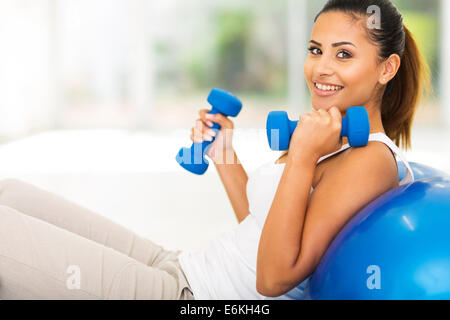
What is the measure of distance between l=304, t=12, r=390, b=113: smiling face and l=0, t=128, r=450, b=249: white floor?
0.86m

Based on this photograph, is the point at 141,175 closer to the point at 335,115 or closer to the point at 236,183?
the point at 236,183

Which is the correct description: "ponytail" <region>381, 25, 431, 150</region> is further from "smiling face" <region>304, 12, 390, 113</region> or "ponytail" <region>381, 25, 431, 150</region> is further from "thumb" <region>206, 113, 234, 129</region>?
"thumb" <region>206, 113, 234, 129</region>

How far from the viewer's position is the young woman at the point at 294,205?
104 centimetres

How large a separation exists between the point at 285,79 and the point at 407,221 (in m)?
4.55

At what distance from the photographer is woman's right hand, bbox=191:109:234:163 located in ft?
4.73

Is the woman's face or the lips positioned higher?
the woman's face

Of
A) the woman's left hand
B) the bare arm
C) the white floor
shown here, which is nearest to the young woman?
the woman's left hand

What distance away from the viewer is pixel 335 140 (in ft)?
3.47

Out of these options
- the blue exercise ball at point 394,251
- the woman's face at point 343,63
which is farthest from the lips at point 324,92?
the blue exercise ball at point 394,251

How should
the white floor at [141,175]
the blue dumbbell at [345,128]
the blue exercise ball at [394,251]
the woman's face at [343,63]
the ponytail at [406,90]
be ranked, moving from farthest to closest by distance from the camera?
the white floor at [141,175] < the ponytail at [406,90] < the woman's face at [343,63] < the blue dumbbell at [345,128] < the blue exercise ball at [394,251]

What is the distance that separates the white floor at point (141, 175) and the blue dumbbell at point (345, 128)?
95 cm

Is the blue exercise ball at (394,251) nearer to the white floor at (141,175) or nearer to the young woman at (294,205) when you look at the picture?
the young woman at (294,205)

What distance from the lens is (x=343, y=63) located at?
1153 mm

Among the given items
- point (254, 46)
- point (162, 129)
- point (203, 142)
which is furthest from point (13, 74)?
point (203, 142)
